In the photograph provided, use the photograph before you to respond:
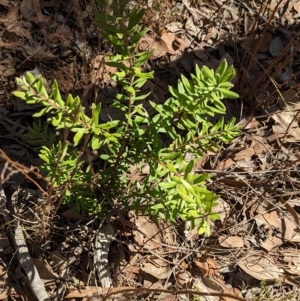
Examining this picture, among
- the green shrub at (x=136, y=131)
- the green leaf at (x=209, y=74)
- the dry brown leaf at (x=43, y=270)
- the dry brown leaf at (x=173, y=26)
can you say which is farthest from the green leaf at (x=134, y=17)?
the dry brown leaf at (x=173, y=26)

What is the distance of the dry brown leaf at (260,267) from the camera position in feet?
8.70

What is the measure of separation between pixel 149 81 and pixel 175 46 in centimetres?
36

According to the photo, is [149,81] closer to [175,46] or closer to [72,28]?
[175,46]

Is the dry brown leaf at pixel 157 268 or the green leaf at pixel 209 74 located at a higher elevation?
the green leaf at pixel 209 74

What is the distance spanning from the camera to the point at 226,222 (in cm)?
276

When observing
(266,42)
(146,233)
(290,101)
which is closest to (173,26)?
(266,42)

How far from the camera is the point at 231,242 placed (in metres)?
2.72

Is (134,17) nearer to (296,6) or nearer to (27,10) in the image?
(27,10)

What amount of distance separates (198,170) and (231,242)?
0.47 m

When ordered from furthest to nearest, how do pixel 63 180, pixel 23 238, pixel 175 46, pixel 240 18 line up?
1. pixel 240 18
2. pixel 175 46
3. pixel 23 238
4. pixel 63 180

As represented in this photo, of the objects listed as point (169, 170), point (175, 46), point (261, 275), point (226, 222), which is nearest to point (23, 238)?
point (169, 170)

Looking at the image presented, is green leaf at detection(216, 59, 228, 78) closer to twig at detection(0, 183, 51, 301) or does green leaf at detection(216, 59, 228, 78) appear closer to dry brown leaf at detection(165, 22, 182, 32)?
twig at detection(0, 183, 51, 301)

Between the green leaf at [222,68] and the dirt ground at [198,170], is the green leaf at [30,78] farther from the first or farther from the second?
the green leaf at [222,68]

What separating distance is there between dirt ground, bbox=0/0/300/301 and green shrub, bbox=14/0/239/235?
0.94ft
